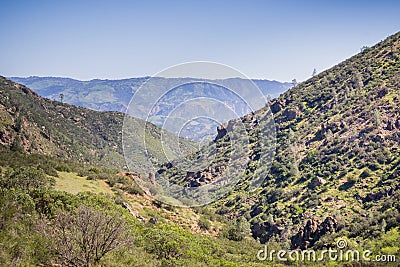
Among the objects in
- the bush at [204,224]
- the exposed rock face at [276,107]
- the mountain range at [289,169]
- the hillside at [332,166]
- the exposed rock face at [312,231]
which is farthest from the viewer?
the exposed rock face at [276,107]

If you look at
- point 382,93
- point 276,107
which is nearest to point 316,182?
point 382,93

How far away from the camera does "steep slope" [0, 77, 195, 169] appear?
65.5 m

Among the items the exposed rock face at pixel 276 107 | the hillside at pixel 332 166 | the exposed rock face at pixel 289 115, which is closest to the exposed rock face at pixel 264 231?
the hillside at pixel 332 166

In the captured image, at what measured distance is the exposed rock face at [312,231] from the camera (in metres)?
45.2

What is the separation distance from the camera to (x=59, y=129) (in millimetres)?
97688

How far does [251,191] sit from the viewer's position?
70.0 m

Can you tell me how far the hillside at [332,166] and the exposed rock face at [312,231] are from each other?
120mm

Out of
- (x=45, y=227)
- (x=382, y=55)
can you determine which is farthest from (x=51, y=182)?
(x=382, y=55)

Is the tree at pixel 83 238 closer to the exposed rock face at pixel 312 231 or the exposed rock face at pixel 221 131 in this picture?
the exposed rock face at pixel 312 231

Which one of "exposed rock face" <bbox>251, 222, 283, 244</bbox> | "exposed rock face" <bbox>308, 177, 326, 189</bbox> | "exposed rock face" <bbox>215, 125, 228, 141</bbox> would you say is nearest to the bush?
"exposed rock face" <bbox>251, 222, 283, 244</bbox>

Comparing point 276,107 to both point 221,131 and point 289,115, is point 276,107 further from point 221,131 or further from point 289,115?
point 221,131

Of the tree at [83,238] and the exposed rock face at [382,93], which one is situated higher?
the exposed rock face at [382,93]

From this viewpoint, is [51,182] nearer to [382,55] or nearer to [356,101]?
[356,101]

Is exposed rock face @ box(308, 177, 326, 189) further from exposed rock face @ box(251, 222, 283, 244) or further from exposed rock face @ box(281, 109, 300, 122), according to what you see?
exposed rock face @ box(281, 109, 300, 122)
